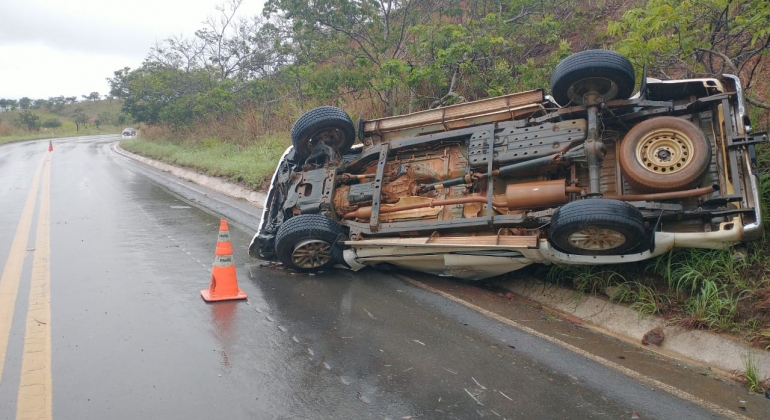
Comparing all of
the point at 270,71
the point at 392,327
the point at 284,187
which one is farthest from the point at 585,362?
the point at 270,71

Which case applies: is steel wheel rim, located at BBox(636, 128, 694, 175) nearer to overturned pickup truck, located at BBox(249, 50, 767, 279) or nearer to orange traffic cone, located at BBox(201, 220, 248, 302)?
overturned pickup truck, located at BBox(249, 50, 767, 279)

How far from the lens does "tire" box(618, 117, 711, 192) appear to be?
479 cm

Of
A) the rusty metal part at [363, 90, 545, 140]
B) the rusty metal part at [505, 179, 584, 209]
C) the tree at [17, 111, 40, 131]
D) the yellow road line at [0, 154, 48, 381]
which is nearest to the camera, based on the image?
the yellow road line at [0, 154, 48, 381]

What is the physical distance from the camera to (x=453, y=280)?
20.3ft

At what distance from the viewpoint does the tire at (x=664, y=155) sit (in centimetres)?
479

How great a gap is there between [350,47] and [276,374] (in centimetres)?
1208

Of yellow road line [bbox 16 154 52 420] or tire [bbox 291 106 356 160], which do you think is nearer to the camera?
yellow road line [bbox 16 154 52 420]

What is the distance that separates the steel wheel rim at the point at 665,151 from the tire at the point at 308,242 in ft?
10.2

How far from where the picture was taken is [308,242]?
6.18m

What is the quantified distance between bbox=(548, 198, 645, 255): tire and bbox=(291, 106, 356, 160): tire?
3239mm

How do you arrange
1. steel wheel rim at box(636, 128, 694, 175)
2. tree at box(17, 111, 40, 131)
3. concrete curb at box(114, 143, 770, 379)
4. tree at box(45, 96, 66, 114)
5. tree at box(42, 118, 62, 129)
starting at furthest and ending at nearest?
tree at box(45, 96, 66, 114), tree at box(42, 118, 62, 129), tree at box(17, 111, 40, 131), steel wheel rim at box(636, 128, 694, 175), concrete curb at box(114, 143, 770, 379)

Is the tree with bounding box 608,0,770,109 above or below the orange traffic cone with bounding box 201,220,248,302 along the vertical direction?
above

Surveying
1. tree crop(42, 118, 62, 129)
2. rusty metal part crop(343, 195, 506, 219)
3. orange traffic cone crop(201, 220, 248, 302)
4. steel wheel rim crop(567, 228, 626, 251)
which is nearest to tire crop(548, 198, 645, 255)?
steel wheel rim crop(567, 228, 626, 251)

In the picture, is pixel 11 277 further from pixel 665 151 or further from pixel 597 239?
pixel 665 151
